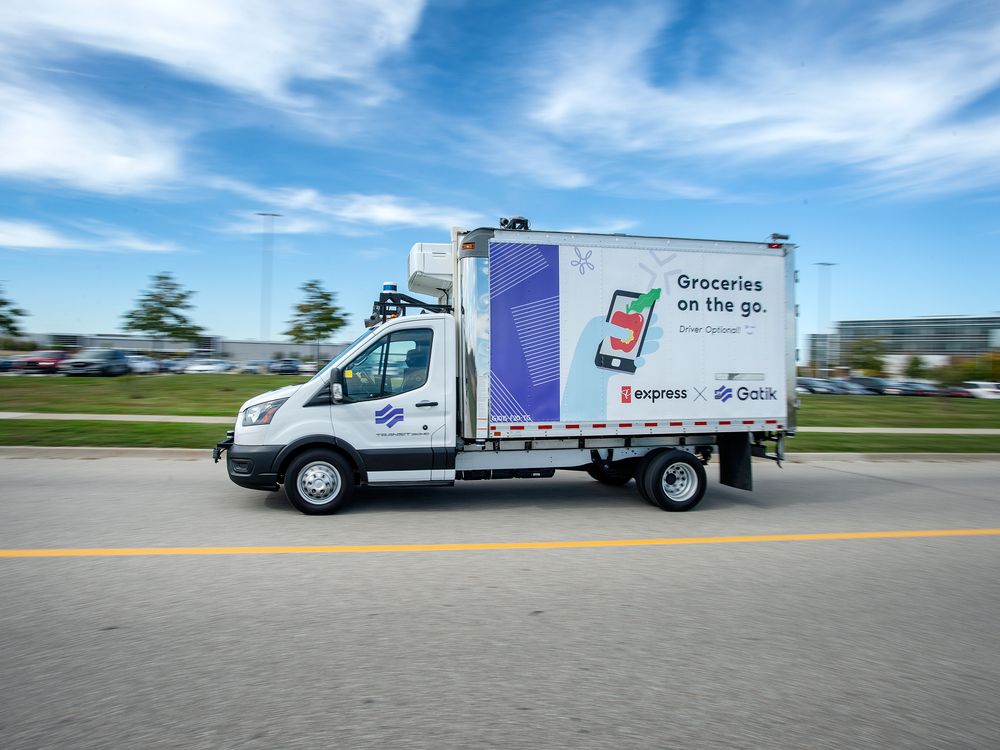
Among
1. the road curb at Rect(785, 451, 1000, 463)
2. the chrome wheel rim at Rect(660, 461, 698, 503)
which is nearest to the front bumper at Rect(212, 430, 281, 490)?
the chrome wheel rim at Rect(660, 461, 698, 503)

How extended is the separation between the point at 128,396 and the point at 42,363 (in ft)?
66.7

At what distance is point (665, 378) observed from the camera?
7973mm

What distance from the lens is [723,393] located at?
8164mm

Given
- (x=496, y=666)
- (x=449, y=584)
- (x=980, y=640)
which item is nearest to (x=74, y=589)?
(x=449, y=584)

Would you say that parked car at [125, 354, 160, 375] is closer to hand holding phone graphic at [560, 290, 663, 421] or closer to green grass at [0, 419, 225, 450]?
green grass at [0, 419, 225, 450]

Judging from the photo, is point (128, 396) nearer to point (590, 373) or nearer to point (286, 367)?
point (590, 373)

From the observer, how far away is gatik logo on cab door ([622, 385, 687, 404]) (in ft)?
25.8

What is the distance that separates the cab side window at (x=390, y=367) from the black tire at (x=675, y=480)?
2937 millimetres

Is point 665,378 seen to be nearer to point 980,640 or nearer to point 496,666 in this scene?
point 980,640

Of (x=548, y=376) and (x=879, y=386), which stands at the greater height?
(x=879, y=386)

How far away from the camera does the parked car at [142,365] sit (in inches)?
1669

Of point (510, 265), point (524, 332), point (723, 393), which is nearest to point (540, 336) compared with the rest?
point (524, 332)

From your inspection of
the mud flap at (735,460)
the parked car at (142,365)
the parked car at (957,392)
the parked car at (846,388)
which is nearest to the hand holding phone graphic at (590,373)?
the mud flap at (735,460)

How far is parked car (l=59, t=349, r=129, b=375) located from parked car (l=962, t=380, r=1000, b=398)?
57.2 m
